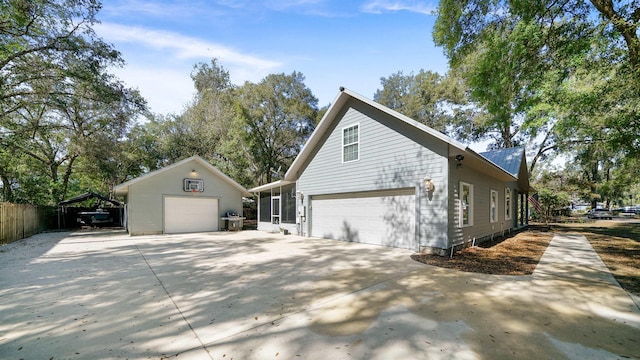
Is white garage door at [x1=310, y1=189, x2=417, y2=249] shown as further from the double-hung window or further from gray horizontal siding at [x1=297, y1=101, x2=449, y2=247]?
the double-hung window

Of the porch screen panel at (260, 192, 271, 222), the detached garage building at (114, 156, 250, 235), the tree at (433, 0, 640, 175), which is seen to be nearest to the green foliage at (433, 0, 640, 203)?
the tree at (433, 0, 640, 175)

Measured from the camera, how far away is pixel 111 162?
17594 mm

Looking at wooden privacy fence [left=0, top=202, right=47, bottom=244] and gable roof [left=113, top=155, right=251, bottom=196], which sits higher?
gable roof [left=113, top=155, right=251, bottom=196]

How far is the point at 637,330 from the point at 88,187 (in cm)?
4069

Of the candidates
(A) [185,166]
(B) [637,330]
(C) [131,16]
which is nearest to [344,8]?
(C) [131,16]

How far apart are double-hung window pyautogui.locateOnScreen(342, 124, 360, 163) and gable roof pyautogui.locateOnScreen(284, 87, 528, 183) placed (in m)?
0.83

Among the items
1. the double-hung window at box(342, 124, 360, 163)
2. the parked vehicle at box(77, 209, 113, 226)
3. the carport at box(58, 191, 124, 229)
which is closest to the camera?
the double-hung window at box(342, 124, 360, 163)

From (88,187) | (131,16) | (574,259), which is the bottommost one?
(574,259)

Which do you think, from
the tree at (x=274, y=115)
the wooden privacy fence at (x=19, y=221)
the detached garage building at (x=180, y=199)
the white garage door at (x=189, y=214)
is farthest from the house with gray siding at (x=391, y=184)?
the wooden privacy fence at (x=19, y=221)

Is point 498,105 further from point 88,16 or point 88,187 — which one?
point 88,187

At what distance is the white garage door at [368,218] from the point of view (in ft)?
27.7

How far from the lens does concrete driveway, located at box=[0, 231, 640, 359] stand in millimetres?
2715

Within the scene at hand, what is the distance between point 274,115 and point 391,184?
43.4ft

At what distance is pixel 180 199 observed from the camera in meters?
14.5
